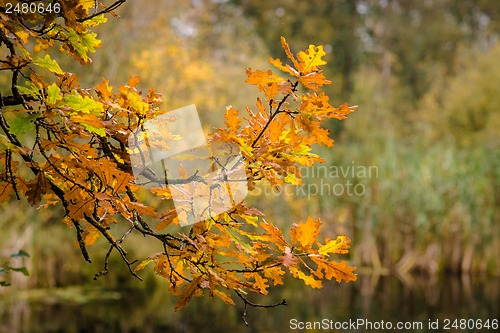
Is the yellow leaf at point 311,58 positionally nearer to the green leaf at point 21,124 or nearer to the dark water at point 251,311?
the green leaf at point 21,124

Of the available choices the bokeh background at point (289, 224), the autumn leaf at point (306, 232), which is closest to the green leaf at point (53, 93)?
the autumn leaf at point (306, 232)

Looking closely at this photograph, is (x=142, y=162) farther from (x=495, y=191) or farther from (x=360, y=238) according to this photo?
(x=495, y=191)

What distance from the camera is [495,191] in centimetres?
1048

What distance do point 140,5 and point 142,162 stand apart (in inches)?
330

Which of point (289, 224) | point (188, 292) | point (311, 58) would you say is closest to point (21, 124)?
point (188, 292)

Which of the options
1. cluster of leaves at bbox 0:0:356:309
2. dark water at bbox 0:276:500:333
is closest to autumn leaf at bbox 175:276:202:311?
cluster of leaves at bbox 0:0:356:309

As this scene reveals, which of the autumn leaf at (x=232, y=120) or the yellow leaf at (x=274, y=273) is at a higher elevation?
the autumn leaf at (x=232, y=120)

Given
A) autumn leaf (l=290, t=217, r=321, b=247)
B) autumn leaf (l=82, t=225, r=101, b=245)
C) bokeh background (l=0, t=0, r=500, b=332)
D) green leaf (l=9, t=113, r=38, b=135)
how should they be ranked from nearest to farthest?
green leaf (l=9, t=113, r=38, b=135)
autumn leaf (l=290, t=217, r=321, b=247)
autumn leaf (l=82, t=225, r=101, b=245)
bokeh background (l=0, t=0, r=500, b=332)

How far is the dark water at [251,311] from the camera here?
6504 millimetres

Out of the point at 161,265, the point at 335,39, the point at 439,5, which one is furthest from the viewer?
the point at 439,5

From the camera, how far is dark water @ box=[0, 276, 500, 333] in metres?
6.50

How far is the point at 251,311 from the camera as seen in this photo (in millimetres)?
7484

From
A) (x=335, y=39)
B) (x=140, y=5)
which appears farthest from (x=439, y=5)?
(x=140, y=5)

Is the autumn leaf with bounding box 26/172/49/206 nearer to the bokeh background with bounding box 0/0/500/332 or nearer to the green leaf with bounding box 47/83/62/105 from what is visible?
the green leaf with bounding box 47/83/62/105
